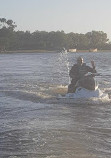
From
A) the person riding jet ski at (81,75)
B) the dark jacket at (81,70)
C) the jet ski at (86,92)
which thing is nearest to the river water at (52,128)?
the jet ski at (86,92)

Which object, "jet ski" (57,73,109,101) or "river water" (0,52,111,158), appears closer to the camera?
"river water" (0,52,111,158)

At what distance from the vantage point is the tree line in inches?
5778

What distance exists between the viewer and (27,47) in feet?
508

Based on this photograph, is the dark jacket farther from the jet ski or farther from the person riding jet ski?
the jet ski

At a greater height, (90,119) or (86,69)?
(86,69)

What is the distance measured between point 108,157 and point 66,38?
158m

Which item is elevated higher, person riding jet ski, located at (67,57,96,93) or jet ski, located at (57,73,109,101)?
person riding jet ski, located at (67,57,96,93)

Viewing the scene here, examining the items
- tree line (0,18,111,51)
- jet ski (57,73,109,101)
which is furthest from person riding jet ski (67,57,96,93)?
tree line (0,18,111,51)

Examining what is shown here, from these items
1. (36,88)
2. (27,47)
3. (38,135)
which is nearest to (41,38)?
(27,47)

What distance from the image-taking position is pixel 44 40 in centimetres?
16188

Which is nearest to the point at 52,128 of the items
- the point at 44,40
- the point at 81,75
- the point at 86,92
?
the point at 86,92

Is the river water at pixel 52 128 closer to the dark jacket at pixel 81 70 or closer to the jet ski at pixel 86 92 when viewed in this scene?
the jet ski at pixel 86 92

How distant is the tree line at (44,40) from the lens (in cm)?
14675

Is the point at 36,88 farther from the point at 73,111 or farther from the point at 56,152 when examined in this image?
the point at 56,152
